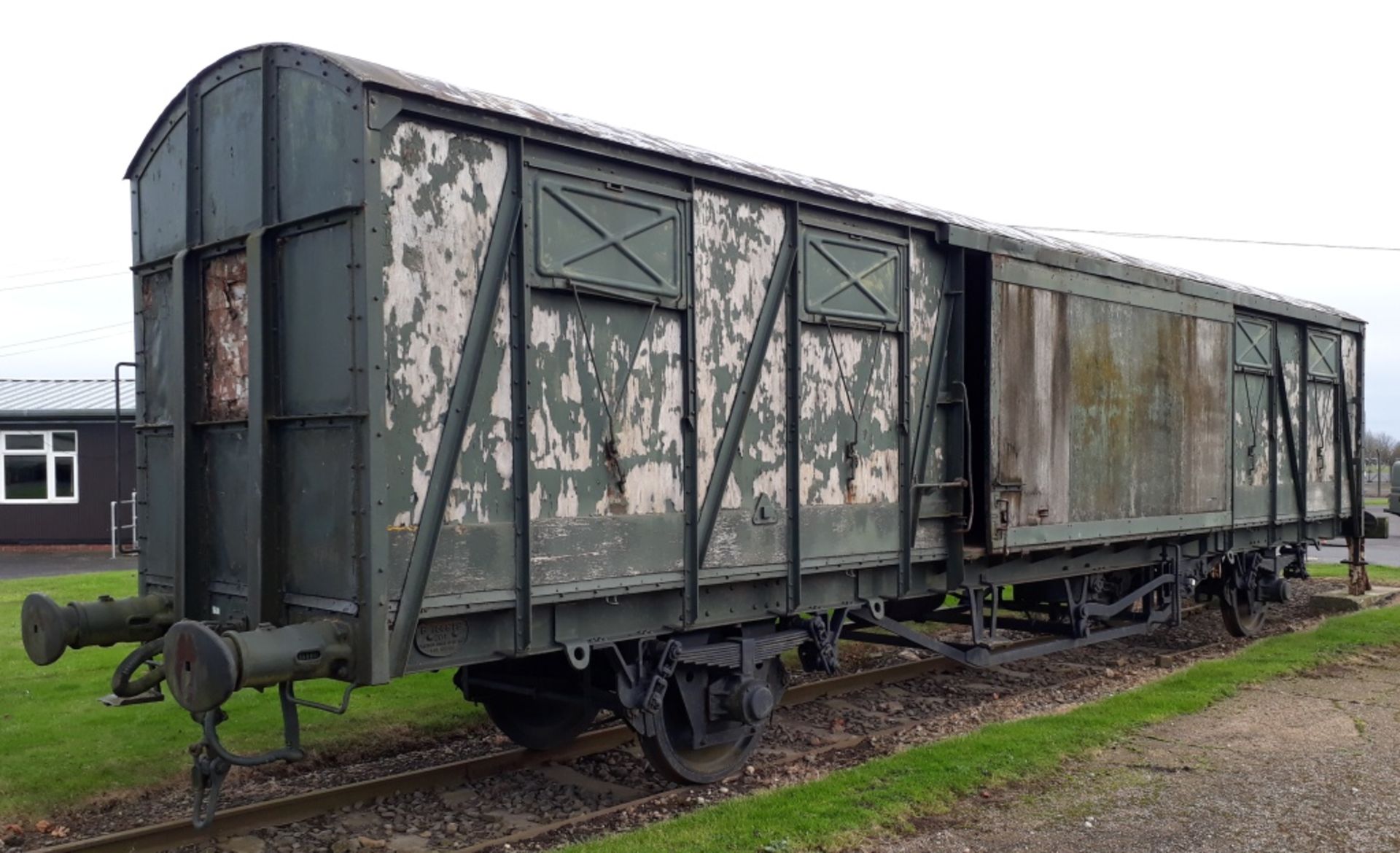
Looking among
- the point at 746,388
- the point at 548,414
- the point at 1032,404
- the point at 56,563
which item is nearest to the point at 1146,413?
the point at 1032,404

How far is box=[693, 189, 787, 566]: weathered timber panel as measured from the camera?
6551 millimetres

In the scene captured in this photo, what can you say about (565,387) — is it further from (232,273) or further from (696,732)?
(696,732)

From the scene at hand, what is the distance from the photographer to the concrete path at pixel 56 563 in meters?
19.0

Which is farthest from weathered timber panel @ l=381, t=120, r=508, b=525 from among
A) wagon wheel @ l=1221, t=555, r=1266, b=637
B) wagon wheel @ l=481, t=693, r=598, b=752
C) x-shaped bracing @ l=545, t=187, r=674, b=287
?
wagon wheel @ l=1221, t=555, r=1266, b=637

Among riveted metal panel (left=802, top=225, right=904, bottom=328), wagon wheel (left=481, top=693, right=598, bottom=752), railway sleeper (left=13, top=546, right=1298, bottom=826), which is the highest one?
riveted metal panel (left=802, top=225, right=904, bottom=328)

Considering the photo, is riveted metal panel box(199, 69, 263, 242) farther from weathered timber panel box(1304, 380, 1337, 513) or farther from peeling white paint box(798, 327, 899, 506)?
weathered timber panel box(1304, 380, 1337, 513)

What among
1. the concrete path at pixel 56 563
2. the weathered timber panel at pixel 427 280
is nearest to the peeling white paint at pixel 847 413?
the weathered timber panel at pixel 427 280

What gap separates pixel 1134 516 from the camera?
9859 millimetres

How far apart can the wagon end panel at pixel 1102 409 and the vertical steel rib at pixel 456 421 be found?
14.1ft

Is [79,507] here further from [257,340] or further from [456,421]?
[456,421]

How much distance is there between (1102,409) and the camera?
952 cm

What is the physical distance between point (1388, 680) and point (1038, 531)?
3.85 meters

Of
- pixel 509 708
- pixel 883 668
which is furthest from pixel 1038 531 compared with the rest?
pixel 509 708

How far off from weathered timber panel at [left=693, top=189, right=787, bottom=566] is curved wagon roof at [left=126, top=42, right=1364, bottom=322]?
0.99 ft
